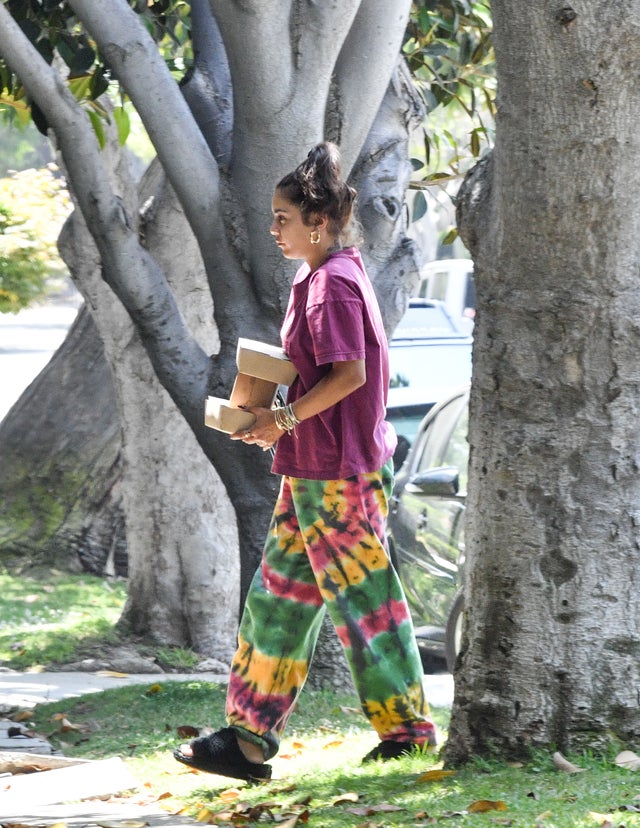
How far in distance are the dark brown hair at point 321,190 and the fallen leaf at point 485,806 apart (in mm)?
1787

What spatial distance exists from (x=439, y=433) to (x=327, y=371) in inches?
163

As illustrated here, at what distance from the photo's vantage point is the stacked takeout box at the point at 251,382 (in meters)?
4.34

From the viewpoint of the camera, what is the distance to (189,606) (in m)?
8.13

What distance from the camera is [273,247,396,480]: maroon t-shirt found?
425cm

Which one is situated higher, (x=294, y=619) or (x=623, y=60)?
(x=623, y=60)

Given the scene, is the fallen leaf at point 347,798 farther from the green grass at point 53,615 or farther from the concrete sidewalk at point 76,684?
the green grass at point 53,615

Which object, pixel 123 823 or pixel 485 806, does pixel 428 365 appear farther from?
pixel 485 806

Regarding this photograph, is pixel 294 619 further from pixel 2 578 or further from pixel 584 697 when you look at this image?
pixel 2 578

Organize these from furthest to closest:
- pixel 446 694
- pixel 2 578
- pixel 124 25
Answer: pixel 2 578 < pixel 446 694 < pixel 124 25

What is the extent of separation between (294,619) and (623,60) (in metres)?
1.97

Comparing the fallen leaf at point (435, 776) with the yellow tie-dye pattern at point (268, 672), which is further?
the yellow tie-dye pattern at point (268, 672)

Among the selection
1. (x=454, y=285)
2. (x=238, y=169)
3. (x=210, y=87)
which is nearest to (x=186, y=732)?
(x=238, y=169)

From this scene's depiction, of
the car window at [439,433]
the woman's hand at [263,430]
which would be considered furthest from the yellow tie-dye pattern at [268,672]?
the car window at [439,433]

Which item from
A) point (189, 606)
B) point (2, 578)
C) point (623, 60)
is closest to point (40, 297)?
point (2, 578)
